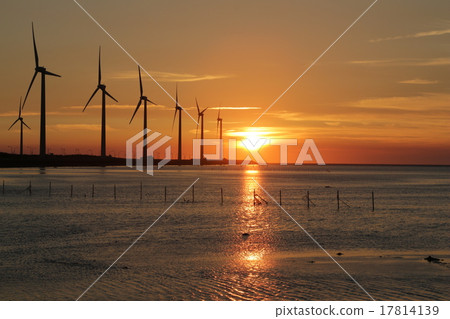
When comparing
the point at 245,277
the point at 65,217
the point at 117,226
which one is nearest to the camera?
the point at 245,277

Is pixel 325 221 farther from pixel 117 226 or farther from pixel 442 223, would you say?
pixel 117 226

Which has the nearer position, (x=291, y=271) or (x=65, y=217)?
(x=291, y=271)

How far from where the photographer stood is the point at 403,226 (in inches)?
1849

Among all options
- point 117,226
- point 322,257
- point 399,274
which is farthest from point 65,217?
point 399,274

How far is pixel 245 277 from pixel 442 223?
107 ft

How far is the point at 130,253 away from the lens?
30.8 metres

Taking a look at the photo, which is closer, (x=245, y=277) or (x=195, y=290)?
(x=195, y=290)
